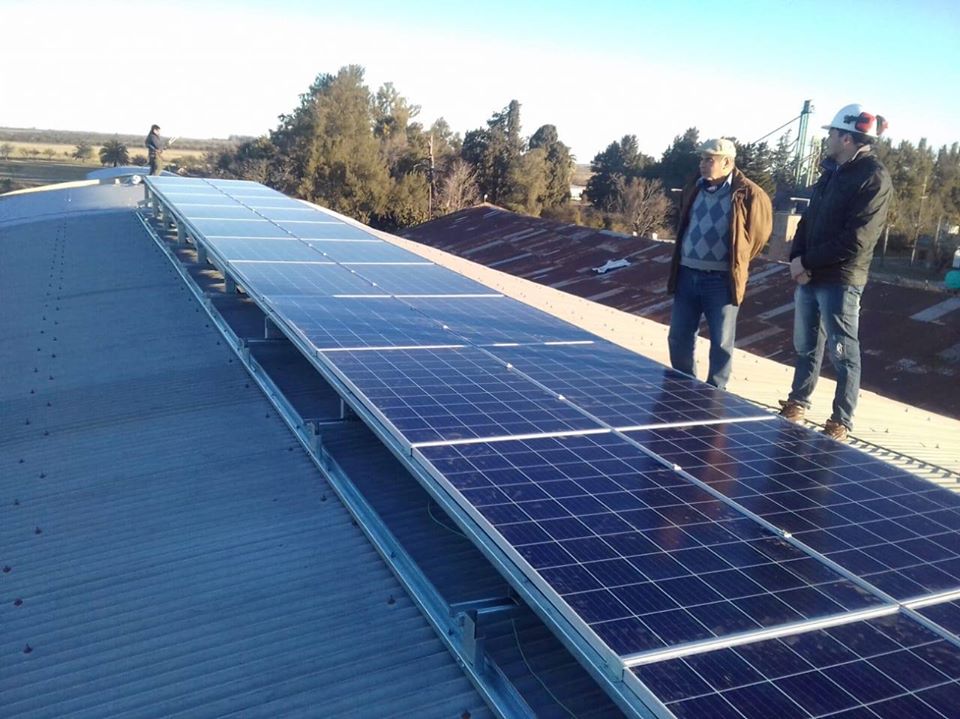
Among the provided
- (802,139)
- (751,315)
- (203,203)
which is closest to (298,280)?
(203,203)

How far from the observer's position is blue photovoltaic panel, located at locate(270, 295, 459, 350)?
24.9 feet

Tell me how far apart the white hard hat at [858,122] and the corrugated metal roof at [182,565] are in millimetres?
5300

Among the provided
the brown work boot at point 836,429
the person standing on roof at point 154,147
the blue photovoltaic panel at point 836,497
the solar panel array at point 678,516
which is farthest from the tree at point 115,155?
the blue photovoltaic panel at point 836,497

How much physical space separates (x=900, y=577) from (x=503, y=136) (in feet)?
243

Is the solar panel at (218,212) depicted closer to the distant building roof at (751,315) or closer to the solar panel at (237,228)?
the solar panel at (237,228)

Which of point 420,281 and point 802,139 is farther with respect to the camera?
point 802,139

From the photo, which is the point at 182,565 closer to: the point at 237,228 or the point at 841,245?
the point at 841,245

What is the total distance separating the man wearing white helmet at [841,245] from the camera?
268 inches

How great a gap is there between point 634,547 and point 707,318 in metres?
4.57

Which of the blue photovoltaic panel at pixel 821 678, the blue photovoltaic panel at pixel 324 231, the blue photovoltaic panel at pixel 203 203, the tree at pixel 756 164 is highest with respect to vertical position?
the tree at pixel 756 164

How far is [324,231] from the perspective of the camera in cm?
1526

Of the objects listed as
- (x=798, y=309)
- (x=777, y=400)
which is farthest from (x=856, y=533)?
(x=777, y=400)

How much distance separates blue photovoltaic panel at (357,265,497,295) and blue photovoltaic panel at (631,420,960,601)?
5.31 metres

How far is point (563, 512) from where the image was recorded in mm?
4402
